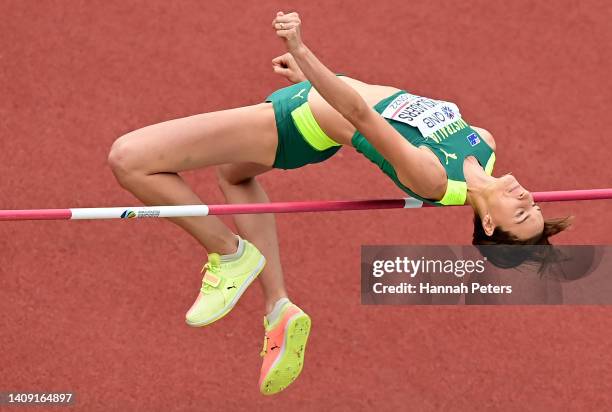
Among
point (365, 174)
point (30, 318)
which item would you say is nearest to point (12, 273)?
point (30, 318)

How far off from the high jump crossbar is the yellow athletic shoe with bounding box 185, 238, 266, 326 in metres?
0.29

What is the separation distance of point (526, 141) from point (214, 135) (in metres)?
3.35

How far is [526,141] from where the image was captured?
880cm

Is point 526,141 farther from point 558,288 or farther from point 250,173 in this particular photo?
point 250,173

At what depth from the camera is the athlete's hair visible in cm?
591

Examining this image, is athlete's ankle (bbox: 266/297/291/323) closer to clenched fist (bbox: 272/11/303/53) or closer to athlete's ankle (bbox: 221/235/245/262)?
athlete's ankle (bbox: 221/235/245/262)

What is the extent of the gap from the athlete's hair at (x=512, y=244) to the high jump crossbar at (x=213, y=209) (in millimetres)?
135

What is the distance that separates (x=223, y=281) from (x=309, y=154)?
0.67 meters

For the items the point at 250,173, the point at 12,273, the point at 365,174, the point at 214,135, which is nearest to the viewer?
the point at 214,135

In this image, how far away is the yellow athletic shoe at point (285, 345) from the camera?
21.3 feet

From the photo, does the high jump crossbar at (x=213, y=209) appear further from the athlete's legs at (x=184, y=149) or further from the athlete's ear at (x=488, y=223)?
the athlete's ear at (x=488, y=223)

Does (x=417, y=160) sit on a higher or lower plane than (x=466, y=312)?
higher
